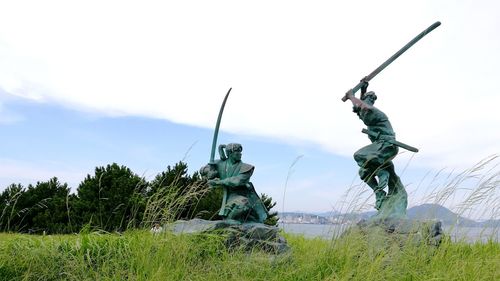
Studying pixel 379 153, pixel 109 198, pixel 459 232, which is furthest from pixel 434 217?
pixel 109 198

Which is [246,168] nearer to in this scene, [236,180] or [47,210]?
[236,180]

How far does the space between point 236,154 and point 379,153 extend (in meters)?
1.54

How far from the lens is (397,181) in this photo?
616cm

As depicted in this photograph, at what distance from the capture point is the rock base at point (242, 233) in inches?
203

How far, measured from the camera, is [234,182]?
18.8ft

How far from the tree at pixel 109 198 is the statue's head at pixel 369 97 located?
13.1ft

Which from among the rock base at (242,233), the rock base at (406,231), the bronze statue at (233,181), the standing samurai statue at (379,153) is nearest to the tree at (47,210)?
the bronze statue at (233,181)

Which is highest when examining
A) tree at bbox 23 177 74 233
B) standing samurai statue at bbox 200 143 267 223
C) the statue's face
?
the statue's face

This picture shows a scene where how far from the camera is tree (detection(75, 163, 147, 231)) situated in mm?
8648

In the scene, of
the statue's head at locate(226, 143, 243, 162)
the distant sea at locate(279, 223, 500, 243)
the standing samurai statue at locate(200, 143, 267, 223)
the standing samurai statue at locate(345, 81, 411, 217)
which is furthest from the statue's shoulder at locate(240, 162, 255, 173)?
the distant sea at locate(279, 223, 500, 243)

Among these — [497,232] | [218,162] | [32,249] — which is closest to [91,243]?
[32,249]

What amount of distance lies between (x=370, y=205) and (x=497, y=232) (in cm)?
109

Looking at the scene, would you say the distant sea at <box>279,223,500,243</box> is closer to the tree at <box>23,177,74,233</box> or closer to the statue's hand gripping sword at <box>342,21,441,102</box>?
the statue's hand gripping sword at <box>342,21,441,102</box>

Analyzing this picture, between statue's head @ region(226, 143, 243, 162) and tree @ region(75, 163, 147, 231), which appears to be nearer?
statue's head @ region(226, 143, 243, 162)
